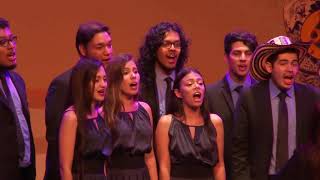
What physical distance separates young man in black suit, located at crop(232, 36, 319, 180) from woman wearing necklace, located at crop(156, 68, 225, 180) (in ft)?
0.49

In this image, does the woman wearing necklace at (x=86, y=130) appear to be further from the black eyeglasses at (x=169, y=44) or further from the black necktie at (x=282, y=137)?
the black necktie at (x=282, y=137)

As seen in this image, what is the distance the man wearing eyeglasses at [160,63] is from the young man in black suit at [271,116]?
58 cm

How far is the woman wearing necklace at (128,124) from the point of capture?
13.6 ft

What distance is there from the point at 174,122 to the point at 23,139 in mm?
945

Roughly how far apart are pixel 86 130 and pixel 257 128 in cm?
101

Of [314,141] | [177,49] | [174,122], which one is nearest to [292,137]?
[174,122]

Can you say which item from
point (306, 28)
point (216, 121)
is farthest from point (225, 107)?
point (306, 28)

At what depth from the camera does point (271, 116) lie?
417 centimetres

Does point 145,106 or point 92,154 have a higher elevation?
point 145,106

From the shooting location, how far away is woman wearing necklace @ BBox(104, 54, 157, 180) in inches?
164

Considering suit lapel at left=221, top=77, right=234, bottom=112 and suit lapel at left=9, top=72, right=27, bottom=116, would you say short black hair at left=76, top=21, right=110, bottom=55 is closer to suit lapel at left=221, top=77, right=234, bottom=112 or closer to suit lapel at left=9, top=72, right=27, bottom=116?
suit lapel at left=9, top=72, right=27, bottom=116

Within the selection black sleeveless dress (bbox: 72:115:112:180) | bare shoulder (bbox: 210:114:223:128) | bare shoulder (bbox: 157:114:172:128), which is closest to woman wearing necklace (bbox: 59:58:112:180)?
black sleeveless dress (bbox: 72:115:112:180)

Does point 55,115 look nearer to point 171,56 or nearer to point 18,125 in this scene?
point 18,125

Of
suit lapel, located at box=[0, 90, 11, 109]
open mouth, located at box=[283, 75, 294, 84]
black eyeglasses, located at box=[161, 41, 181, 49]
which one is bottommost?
suit lapel, located at box=[0, 90, 11, 109]
